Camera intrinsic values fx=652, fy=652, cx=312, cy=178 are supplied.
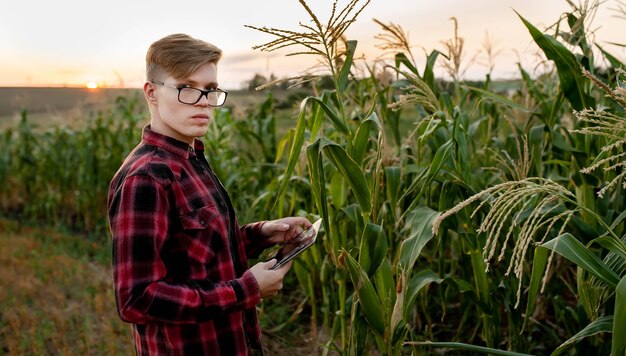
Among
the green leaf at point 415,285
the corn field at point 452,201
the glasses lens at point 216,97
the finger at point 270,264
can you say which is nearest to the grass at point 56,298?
the corn field at point 452,201

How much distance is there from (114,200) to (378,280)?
971 mm

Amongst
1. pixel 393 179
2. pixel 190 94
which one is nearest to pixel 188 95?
pixel 190 94

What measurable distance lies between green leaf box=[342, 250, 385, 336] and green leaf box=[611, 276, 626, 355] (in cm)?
71

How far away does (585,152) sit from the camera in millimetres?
2602

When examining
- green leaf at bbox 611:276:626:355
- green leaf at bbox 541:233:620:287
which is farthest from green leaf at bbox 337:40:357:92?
green leaf at bbox 611:276:626:355

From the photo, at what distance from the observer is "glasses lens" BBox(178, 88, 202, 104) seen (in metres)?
1.69

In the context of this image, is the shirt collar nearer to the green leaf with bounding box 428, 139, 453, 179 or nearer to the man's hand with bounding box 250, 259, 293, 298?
the man's hand with bounding box 250, 259, 293, 298

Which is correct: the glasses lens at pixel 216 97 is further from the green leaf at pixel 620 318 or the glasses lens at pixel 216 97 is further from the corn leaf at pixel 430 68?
the corn leaf at pixel 430 68

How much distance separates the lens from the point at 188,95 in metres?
1.70

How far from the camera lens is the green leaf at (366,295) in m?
2.06

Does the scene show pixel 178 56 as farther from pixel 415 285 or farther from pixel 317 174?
pixel 415 285

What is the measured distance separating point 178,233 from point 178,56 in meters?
0.46

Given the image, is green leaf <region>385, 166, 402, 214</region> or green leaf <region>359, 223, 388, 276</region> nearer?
green leaf <region>359, 223, 388, 276</region>

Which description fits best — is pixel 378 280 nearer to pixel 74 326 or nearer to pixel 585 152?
pixel 585 152
